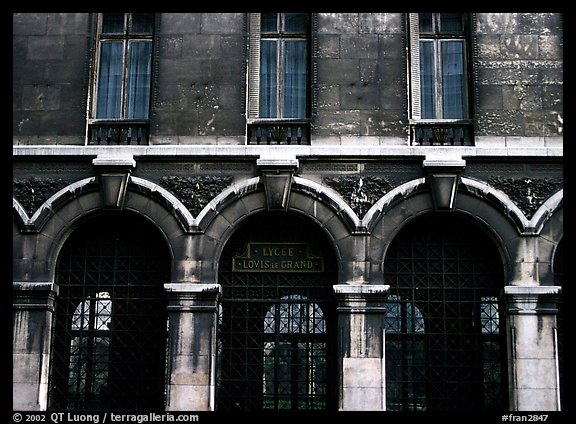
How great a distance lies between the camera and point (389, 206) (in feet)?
58.3

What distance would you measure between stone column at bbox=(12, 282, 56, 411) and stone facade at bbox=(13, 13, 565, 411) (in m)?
0.03

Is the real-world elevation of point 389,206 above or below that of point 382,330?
above

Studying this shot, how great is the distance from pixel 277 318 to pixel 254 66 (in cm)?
515

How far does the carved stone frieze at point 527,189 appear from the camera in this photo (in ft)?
58.4

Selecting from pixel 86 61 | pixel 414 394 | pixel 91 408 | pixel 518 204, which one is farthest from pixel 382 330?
pixel 86 61

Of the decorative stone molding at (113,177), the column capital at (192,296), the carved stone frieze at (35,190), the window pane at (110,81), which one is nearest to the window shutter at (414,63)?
the column capital at (192,296)

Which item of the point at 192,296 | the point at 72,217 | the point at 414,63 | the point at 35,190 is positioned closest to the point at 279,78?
the point at 414,63

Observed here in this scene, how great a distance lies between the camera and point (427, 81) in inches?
744

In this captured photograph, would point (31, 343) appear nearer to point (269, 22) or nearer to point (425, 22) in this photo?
point (269, 22)

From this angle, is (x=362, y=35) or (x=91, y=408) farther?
(x=362, y=35)

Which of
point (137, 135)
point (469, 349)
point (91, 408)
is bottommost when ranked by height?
point (91, 408)

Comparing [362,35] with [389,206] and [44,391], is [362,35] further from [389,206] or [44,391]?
[44,391]

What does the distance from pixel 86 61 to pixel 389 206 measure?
6.81 m

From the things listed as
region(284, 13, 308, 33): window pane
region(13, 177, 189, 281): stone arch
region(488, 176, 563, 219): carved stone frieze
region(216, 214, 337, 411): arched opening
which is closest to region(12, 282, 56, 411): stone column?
region(13, 177, 189, 281): stone arch
